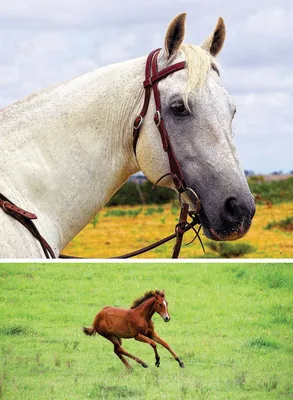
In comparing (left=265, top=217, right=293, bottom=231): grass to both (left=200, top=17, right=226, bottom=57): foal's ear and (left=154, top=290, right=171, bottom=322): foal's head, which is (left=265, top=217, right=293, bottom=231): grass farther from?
(left=154, top=290, right=171, bottom=322): foal's head

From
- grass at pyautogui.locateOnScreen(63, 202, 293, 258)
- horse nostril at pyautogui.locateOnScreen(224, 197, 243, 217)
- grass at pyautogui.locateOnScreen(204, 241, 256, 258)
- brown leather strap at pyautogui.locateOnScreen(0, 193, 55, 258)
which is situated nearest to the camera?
brown leather strap at pyautogui.locateOnScreen(0, 193, 55, 258)

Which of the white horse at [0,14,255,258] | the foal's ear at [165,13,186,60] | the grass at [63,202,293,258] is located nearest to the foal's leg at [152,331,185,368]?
the white horse at [0,14,255,258]

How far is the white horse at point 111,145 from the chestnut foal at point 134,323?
497 millimetres

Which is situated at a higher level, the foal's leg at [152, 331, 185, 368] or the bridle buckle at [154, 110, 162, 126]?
the bridle buckle at [154, 110, 162, 126]

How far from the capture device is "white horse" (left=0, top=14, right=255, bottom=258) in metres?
4.36

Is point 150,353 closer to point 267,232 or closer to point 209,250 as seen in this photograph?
point 209,250

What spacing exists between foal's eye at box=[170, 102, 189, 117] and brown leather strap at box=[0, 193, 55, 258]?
1.02 m

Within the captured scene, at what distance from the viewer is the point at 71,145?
448 cm

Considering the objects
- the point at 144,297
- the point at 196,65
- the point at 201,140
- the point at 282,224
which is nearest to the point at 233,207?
the point at 201,140

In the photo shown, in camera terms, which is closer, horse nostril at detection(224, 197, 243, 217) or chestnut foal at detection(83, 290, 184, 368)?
horse nostril at detection(224, 197, 243, 217)

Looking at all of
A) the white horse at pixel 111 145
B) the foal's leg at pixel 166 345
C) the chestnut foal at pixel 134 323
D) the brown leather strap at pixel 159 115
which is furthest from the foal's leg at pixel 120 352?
the brown leather strap at pixel 159 115

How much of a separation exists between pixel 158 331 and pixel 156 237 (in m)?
19.6

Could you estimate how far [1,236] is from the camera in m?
4.13

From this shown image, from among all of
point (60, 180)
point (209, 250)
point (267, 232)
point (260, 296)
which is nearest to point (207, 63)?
point (60, 180)
